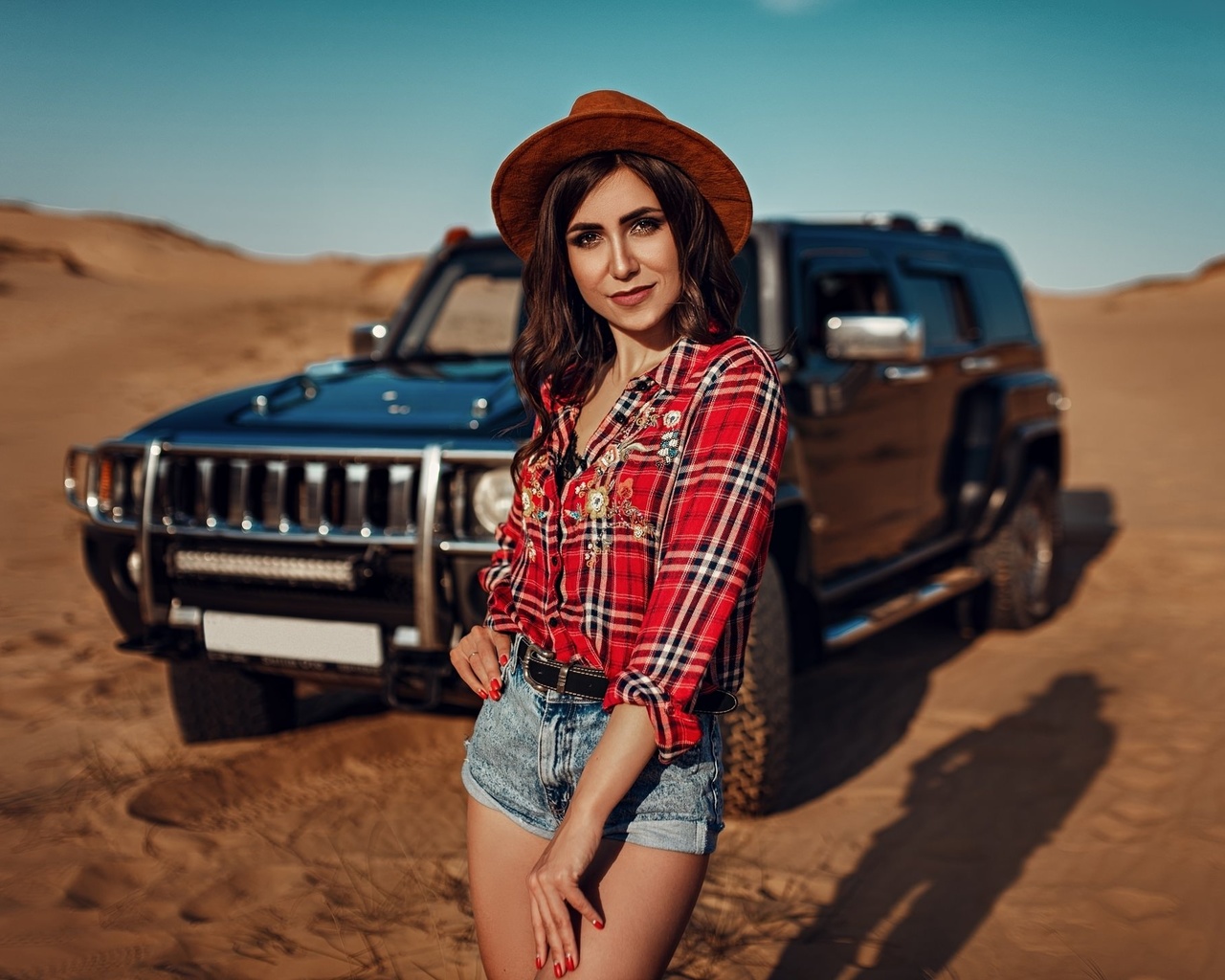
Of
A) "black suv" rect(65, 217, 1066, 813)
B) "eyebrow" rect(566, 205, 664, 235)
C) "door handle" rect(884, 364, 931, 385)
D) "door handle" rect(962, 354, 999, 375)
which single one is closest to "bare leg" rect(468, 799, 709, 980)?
"eyebrow" rect(566, 205, 664, 235)

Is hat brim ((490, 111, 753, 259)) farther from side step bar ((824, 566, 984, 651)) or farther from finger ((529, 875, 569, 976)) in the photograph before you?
side step bar ((824, 566, 984, 651))

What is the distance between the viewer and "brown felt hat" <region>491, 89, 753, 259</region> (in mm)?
1721

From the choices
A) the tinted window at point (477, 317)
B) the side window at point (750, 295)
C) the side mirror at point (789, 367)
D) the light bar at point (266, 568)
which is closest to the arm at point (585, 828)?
the light bar at point (266, 568)

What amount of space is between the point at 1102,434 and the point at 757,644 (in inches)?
627

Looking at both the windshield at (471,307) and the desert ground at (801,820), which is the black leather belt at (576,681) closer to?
the desert ground at (801,820)

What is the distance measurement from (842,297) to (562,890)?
392cm

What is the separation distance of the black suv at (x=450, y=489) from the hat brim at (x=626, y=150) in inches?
45.1

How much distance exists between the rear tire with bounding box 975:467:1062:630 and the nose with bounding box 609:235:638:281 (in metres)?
4.82

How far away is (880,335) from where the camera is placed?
13.1 feet

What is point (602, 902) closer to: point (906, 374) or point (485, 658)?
point (485, 658)

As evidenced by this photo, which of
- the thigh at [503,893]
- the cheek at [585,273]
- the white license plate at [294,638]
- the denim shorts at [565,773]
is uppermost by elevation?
the cheek at [585,273]

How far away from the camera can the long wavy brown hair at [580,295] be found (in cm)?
176

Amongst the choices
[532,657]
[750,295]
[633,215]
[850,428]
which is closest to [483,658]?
[532,657]

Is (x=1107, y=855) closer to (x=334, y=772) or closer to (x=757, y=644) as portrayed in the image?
(x=757, y=644)
